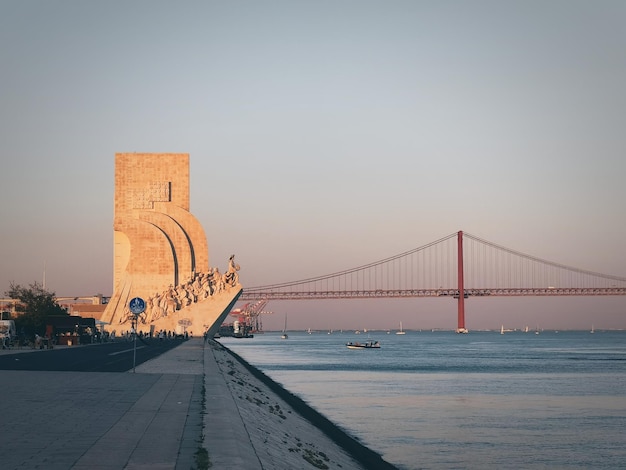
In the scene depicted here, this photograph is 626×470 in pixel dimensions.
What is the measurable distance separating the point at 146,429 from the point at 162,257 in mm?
86956

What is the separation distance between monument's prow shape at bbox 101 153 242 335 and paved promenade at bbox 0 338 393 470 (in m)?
67.4

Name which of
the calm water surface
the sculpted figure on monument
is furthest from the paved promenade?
the sculpted figure on monument

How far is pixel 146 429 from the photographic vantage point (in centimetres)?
1156

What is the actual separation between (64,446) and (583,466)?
11318 mm

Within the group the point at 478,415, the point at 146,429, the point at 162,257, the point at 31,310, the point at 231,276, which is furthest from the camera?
the point at 162,257

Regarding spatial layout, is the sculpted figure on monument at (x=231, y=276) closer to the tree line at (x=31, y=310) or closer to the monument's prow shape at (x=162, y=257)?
the monument's prow shape at (x=162, y=257)

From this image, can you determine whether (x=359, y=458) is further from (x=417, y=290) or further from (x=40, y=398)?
(x=417, y=290)

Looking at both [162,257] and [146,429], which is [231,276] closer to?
[162,257]

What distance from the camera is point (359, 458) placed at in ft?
58.9

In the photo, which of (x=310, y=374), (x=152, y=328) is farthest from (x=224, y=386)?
(x=152, y=328)

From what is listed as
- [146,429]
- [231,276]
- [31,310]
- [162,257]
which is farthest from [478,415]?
[162,257]

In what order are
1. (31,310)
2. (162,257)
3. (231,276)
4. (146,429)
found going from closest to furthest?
(146,429), (31,310), (231,276), (162,257)

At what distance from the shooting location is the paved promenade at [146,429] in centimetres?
945

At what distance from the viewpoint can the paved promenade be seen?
9.45 m
